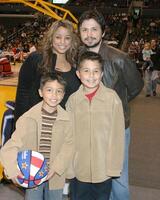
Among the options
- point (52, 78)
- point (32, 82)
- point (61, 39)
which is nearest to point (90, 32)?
point (61, 39)

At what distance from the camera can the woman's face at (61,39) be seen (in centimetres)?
300

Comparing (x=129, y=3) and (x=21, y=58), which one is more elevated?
(x=129, y=3)

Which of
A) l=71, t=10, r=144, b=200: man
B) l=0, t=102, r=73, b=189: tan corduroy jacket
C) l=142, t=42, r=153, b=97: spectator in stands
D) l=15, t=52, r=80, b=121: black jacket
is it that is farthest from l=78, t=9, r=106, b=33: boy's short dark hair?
l=142, t=42, r=153, b=97: spectator in stands

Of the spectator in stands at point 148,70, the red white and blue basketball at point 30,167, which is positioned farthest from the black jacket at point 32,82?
the spectator in stands at point 148,70

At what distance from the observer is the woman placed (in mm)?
3000

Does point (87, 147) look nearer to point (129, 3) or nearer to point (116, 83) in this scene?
point (116, 83)

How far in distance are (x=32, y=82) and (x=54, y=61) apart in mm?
244

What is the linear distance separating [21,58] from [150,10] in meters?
17.9

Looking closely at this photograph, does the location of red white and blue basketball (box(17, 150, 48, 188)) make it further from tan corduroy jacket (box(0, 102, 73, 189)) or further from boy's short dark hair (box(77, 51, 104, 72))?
boy's short dark hair (box(77, 51, 104, 72))

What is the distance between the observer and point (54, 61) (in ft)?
9.89

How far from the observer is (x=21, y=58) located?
19172 millimetres

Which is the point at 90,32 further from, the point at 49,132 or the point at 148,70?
the point at 148,70

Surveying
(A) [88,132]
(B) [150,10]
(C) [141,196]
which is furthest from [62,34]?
(B) [150,10]

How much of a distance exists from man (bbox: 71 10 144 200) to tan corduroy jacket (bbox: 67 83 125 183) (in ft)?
0.75
